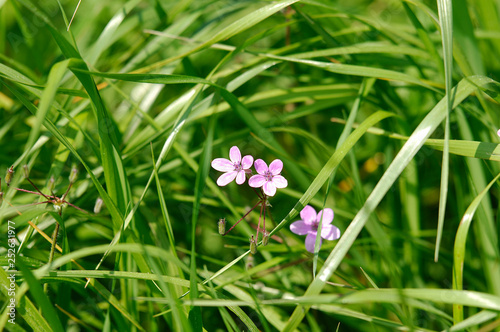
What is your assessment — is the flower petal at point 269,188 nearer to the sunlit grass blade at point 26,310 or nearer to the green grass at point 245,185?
the green grass at point 245,185

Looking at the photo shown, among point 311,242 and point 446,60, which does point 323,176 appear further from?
point 446,60

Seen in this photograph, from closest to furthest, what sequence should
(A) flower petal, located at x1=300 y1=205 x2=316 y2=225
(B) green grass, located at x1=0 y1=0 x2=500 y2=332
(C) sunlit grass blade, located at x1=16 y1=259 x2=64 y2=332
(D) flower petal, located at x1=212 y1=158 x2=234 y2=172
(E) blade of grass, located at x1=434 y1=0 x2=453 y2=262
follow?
(C) sunlit grass blade, located at x1=16 y1=259 x2=64 y2=332 → (E) blade of grass, located at x1=434 y1=0 x2=453 y2=262 → (B) green grass, located at x1=0 y1=0 x2=500 y2=332 → (D) flower petal, located at x1=212 y1=158 x2=234 y2=172 → (A) flower petal, located at x1=300 y1=205 x2=316 y2=225

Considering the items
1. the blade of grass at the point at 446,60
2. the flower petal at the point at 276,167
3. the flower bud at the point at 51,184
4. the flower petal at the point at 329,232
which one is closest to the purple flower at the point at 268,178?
the flower petal at the point at 276,167

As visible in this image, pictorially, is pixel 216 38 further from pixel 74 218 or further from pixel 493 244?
pixel 493 244

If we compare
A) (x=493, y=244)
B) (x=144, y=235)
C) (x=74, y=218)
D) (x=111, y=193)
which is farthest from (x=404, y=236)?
(x=74, y=218)

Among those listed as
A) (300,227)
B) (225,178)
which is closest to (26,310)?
(225,178)

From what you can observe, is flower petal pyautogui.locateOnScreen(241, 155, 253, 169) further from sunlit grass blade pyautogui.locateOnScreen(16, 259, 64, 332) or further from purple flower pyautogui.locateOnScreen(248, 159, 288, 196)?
sunlit grass blade pyautogui.locateOnScreen(16, 259, 64, 332)

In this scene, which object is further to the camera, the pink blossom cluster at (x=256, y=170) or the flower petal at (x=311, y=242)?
the flower petal at (x=311, y=242)

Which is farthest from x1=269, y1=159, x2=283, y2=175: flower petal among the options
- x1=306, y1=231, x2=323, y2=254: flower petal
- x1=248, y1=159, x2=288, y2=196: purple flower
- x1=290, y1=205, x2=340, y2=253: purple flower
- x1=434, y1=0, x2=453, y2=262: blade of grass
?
x1=434, y1=0, x2=453, y2=262: blade of grass
